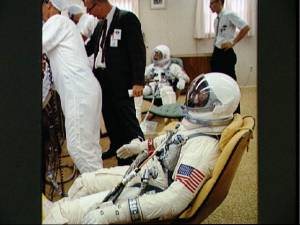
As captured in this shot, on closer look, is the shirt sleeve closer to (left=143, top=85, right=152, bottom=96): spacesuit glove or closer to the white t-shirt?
(left=143, top=85, right=152, bottom=96): spacesuit glove

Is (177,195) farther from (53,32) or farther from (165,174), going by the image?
(53,32)

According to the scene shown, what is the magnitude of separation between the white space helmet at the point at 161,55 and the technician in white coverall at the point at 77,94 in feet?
0.73

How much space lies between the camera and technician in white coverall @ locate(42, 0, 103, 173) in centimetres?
151

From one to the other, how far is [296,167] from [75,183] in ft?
2.42

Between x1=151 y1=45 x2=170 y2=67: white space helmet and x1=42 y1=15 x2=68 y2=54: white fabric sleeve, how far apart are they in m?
0.32

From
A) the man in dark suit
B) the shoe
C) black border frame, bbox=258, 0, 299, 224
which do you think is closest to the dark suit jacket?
the man in dark suit

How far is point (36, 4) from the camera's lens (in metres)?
1.42

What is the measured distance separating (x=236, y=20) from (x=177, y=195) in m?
0.61

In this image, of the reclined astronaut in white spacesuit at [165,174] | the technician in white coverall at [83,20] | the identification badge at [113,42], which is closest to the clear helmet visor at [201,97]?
the reclined astronaut in white spacesuit at [165,174]

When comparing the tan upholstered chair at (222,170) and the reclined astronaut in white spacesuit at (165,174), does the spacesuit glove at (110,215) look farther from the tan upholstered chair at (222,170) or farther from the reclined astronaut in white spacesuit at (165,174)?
the tan upholstered chair at (222,170)

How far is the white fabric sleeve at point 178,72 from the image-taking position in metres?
1.50

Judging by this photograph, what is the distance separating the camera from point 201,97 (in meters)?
1.42

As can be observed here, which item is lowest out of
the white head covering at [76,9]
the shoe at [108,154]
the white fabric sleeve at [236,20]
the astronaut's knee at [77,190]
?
the astronaut's knee at [77,190]

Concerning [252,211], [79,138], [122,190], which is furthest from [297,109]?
[79,138]
